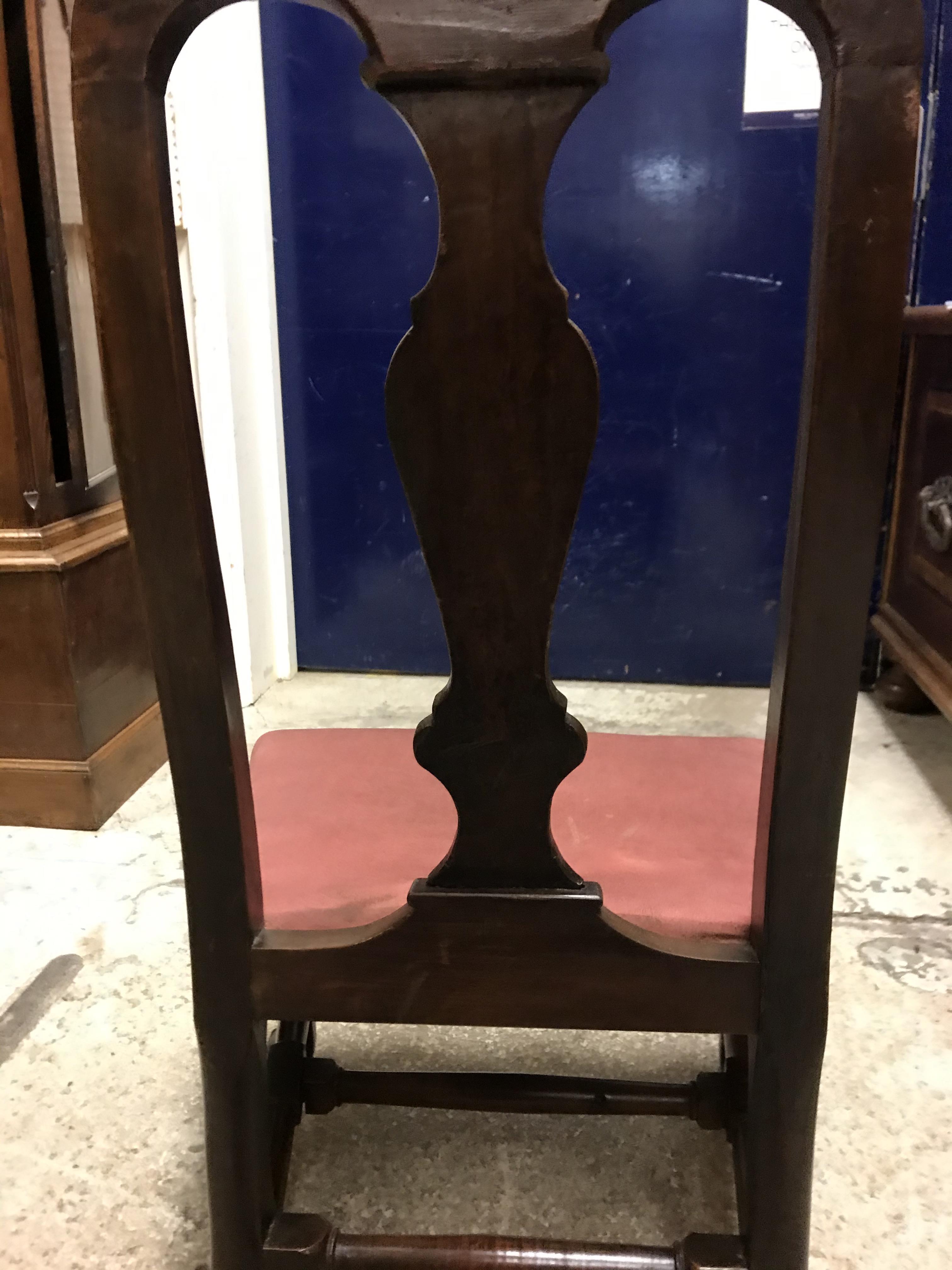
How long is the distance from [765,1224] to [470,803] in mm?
380

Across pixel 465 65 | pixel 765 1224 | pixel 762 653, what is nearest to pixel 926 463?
pixel 762 653

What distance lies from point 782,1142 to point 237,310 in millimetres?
1856

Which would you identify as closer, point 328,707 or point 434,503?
point 434,503

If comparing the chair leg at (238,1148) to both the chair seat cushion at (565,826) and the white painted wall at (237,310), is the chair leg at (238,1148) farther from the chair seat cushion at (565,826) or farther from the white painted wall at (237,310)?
the white painted wall at (237,310)

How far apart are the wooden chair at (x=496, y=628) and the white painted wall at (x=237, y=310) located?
4.39 feet

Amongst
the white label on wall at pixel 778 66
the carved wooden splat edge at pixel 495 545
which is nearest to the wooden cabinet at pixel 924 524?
the white label on wall at pixel 778 66

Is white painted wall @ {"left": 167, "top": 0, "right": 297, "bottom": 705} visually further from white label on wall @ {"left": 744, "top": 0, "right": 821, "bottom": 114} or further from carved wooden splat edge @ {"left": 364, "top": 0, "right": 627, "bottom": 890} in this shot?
carved wooden splat edge @ {"left": 364, "top": 0, "right": 627, "bottom": 890}

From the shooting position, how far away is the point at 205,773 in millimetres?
559

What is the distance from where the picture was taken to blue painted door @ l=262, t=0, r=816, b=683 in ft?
6.39

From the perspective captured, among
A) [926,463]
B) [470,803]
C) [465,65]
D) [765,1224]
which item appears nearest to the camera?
[465,65]

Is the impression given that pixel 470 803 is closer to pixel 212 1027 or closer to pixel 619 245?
pixel 212 1027

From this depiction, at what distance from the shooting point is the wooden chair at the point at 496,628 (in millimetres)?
416

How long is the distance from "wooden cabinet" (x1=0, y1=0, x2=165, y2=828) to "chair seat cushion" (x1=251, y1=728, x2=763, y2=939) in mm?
791

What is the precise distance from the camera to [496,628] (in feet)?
1.64
